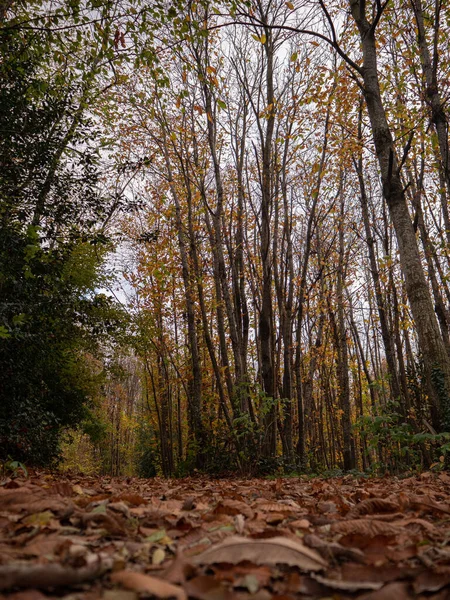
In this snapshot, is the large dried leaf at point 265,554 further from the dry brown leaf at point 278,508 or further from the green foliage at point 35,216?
the green foliage at point 35,216

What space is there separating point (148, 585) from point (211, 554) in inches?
11.2

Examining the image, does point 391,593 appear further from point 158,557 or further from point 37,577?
point 37,577

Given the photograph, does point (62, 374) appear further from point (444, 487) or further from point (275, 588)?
point (275, 588)

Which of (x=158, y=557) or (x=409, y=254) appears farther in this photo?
(x=409, y=254)

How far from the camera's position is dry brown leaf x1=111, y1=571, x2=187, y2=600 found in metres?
0.76

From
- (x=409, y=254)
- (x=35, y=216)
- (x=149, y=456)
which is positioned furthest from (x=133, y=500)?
(x=149, y=456)

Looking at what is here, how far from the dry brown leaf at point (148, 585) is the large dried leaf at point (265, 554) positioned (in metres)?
0.20

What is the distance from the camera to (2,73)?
600cm

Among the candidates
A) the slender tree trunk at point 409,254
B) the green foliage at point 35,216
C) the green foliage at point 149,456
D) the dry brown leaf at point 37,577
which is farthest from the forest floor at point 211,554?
the green foliage at point 149,456

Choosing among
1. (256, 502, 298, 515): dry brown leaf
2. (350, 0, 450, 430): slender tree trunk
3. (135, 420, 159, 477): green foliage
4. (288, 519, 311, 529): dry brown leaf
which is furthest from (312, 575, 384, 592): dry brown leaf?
(135, 420, 159, 477): green foliage

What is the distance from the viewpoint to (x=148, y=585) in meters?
0.78

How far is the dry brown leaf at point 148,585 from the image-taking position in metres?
0.76

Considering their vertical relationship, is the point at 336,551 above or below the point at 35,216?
below

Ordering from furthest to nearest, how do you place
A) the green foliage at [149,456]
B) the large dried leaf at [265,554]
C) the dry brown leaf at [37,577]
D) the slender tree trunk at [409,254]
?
the green foliage at [149,456] → the slender tree trunk at [409,254] → the large dried leaf at [265,554] → the dry brown leaf at [37,577]
